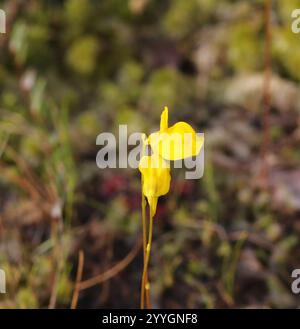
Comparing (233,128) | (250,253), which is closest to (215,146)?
(233,128)

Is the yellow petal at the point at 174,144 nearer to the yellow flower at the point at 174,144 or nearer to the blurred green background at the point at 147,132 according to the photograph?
the yellow flower at the point at 174,144

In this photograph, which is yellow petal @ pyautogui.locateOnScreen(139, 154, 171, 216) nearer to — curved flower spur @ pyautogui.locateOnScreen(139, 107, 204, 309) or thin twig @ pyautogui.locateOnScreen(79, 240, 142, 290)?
curved flower spur @ pyautogui.locateOnScreen(139, 107, 204, 309)

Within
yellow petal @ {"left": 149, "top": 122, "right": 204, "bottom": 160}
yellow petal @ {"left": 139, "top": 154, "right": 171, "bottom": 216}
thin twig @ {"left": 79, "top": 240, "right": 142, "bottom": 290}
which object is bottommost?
thin twig @ {"left": 79, "top": 240, "right": 142, "bottom": 290}

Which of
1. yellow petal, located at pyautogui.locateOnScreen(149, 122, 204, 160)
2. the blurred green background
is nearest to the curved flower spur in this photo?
yellow petal, located at pyautogui.locateOnScreen(149, 122, 204, 160)

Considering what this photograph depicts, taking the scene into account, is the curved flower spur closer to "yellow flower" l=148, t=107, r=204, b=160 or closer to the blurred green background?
"yellow flower" l=148, t=107, r=204, b=160

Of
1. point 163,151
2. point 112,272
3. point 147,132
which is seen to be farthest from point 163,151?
point 147,132

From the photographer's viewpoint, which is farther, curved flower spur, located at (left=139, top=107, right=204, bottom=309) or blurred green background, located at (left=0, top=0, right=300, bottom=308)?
blurred green background, located at (left=0, top=0, right=300, bottom=308)

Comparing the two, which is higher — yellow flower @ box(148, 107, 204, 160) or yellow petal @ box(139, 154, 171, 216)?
yellow flower @ box(148, 107, 204, 160)
